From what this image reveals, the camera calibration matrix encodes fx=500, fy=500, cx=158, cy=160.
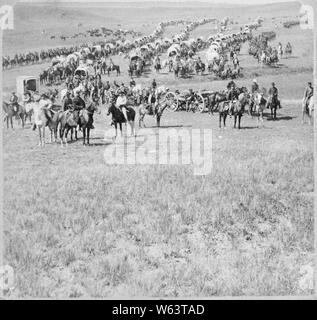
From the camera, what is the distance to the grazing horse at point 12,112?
9336 millimetres

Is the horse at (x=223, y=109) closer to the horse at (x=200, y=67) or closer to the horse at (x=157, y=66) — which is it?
the horse at (x=200, y=67)

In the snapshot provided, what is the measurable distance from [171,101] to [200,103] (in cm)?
64

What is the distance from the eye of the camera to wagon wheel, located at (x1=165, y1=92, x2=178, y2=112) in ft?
34.0

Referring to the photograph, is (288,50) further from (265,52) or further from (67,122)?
(67,122)

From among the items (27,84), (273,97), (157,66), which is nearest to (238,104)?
(273,97)

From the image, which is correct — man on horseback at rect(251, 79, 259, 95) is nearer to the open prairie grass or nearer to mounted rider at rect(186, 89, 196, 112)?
the open prairie grass

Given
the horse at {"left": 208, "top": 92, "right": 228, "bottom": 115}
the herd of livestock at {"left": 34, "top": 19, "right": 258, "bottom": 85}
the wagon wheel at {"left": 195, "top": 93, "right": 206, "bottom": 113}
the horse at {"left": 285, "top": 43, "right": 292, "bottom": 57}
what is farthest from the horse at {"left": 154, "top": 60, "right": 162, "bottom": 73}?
the horse at {"left": 285, "top": 43, "right": 292, "bottom": 57}

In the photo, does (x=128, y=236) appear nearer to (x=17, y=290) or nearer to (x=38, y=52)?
(x=17, y=290)

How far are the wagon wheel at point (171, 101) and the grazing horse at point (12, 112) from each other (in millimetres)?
2926

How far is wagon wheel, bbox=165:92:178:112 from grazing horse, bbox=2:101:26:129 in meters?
2.93

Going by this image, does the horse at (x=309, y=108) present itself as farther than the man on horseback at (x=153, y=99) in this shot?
No

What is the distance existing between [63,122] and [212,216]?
12.2 feet

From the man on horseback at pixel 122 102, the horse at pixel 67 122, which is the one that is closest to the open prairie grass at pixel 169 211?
the horse at pixel 67 122

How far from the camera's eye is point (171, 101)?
422 inches
